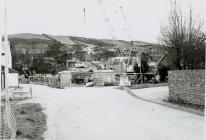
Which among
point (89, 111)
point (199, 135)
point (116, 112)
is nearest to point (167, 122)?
point (199, 135)

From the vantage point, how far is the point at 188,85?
16.8 meters

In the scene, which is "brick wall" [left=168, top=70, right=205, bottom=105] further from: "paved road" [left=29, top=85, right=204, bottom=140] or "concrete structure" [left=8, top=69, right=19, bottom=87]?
"concrete structure" [left=8, top=69, right=19, bottom=87]

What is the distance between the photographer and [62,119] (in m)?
Answer: 13.4

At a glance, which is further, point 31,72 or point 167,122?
point 31,72

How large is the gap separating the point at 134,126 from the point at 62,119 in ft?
10.6

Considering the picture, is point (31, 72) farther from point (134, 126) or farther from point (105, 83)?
point (134, 126)

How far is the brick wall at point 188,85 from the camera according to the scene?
1572 cm

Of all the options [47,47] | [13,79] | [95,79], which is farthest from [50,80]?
[47,47]

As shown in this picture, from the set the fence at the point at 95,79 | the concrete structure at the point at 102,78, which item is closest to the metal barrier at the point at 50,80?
the fence at the point at 95,79

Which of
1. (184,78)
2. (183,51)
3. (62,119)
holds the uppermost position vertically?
(183,51)

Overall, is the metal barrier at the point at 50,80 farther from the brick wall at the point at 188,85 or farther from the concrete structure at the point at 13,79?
the brick wall at the point at 188,85

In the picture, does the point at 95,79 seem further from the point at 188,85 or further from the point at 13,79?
the point at 188,85

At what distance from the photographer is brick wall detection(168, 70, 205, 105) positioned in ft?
51.6

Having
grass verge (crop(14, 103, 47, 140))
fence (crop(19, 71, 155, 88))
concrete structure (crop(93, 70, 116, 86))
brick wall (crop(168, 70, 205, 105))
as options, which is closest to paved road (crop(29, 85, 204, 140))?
grass verge (crop(14, 103, 47, 140))
